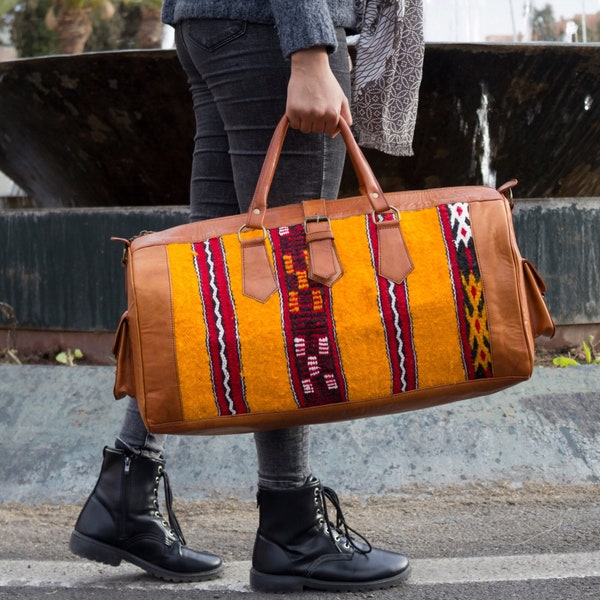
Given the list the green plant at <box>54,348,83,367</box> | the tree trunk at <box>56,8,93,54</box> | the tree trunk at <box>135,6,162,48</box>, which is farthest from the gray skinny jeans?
the tree trunk at <box>56,8,93,54</box>


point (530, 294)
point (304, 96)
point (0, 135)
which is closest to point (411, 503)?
point (530, 294)

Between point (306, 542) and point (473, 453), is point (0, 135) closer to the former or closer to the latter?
point (473, 453)

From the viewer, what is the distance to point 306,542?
1.89 metres

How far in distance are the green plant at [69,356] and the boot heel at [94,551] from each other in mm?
1720

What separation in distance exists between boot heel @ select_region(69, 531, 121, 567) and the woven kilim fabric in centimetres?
48

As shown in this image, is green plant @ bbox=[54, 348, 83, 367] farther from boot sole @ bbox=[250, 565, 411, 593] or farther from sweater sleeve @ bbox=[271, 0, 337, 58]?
sweater sleeve @ bbox=[271, 0, 337, 58]

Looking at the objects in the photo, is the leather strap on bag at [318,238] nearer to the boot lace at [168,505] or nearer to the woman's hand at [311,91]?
A: the woman's hand at [311,91]

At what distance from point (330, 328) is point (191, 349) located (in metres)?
0.24

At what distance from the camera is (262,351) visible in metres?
1.61

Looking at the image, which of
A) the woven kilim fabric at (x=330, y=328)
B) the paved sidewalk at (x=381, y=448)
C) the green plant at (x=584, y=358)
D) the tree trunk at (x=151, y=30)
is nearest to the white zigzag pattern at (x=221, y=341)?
the woven kilim fabric at (x=330, y=328)

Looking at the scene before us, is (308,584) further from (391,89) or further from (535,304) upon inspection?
(391,89)

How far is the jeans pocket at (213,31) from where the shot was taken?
169 centimetres

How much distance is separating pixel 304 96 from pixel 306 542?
0.88 m

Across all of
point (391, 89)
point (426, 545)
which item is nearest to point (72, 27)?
point (391, 89)
